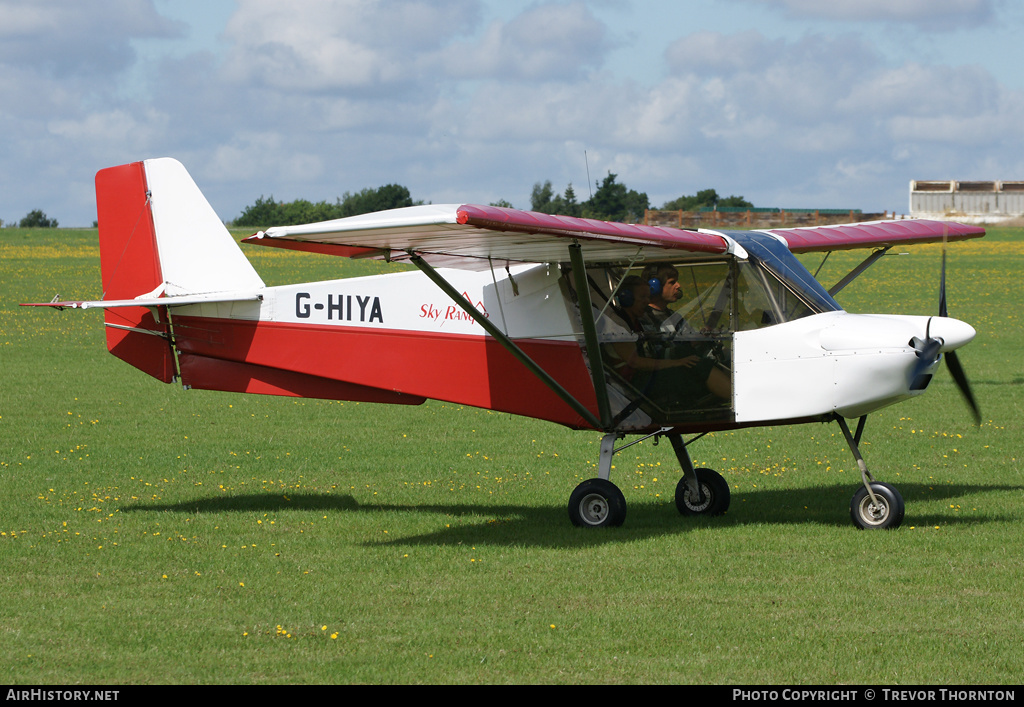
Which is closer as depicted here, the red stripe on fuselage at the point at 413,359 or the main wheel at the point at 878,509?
the main wheel at the point at 878,509

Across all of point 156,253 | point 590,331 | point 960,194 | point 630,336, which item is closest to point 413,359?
point 590,331

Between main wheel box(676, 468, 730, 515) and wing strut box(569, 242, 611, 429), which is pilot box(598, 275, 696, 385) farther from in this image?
main wheel box(676, 468, 730, 515)

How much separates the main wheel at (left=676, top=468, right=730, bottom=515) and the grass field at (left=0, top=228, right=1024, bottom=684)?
0.58 feet

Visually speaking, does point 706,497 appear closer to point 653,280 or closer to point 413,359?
point 653,280

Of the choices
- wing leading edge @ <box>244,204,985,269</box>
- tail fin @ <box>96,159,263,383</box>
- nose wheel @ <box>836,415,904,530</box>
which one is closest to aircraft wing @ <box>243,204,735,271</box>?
wing leading edge @ <box>244,204,985,269</box>

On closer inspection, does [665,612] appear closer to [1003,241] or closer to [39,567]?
[39,567]

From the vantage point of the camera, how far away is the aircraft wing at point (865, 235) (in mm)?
12047

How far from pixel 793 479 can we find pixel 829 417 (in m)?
3.12

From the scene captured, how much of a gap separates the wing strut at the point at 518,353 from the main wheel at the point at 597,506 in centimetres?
56

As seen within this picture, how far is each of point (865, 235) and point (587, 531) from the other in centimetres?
486

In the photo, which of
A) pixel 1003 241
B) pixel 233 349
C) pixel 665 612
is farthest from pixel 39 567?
pixel 1003 241

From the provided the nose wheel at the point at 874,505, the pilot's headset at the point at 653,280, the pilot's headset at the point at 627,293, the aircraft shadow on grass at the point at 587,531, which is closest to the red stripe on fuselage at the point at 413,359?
the pilot's headset at the point at 627,293

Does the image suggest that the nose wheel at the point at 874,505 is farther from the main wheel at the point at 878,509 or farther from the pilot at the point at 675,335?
the pilot at the point at 675,335

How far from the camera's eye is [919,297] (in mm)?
41406
